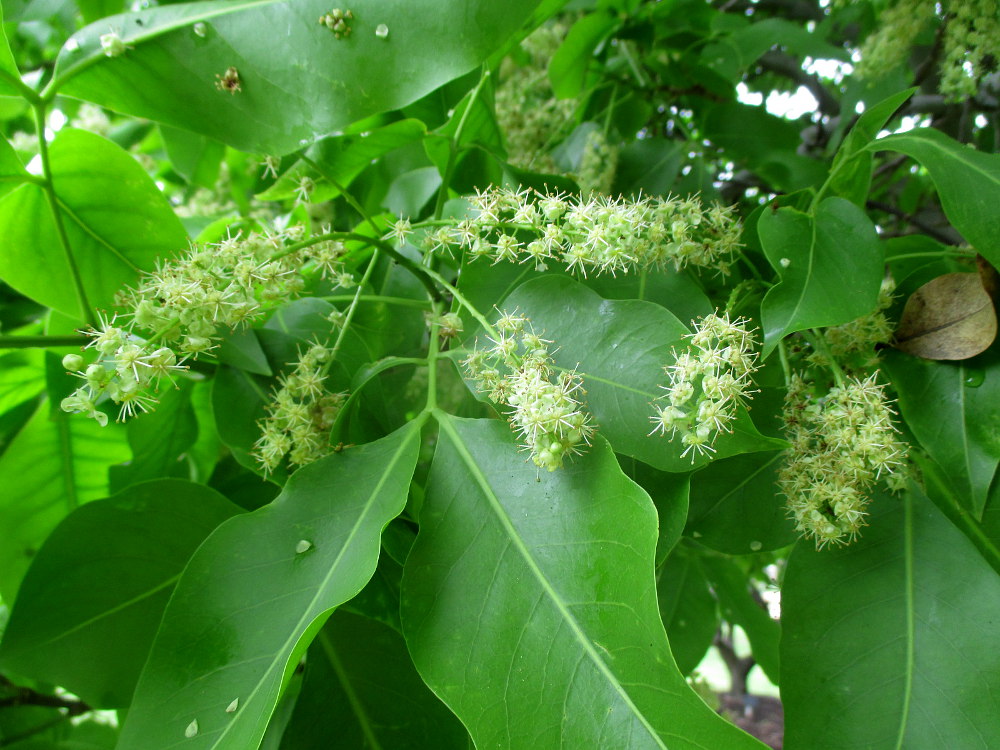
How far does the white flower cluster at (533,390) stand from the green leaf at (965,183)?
1.60 feet

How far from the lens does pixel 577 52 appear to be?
64.2 inches

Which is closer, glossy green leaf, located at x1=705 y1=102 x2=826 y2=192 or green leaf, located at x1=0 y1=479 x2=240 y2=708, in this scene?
green leaf, located at x1=0 y1=479 x2=240 y2=708

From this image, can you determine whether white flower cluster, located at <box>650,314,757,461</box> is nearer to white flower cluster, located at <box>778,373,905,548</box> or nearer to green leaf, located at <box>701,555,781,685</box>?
white flower cluster, located at <box>778,373,905,548</box>

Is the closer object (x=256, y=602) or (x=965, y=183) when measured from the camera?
(x=256, y=602)

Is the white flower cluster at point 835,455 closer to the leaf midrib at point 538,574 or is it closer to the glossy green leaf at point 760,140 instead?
the leaf midrib at point 538,574

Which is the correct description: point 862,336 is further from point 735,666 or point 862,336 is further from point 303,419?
point 735,666

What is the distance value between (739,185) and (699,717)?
1.65 metres

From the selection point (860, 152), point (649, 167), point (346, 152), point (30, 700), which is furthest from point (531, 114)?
point (30, 700)

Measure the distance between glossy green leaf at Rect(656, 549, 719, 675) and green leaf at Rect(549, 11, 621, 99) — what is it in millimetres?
1105

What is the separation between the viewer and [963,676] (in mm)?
783

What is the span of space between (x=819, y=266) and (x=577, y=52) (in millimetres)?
1025

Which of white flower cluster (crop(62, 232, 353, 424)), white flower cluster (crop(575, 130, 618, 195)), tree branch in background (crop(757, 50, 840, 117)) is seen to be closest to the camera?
white flower cluster (crop(62, 232, 353, 424))

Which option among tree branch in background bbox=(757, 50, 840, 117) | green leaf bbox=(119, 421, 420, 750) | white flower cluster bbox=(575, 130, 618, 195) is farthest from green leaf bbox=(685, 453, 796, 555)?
tree branch in background bbox=(757, 50, 840, 117)

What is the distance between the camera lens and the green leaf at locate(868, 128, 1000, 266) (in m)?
0.81
